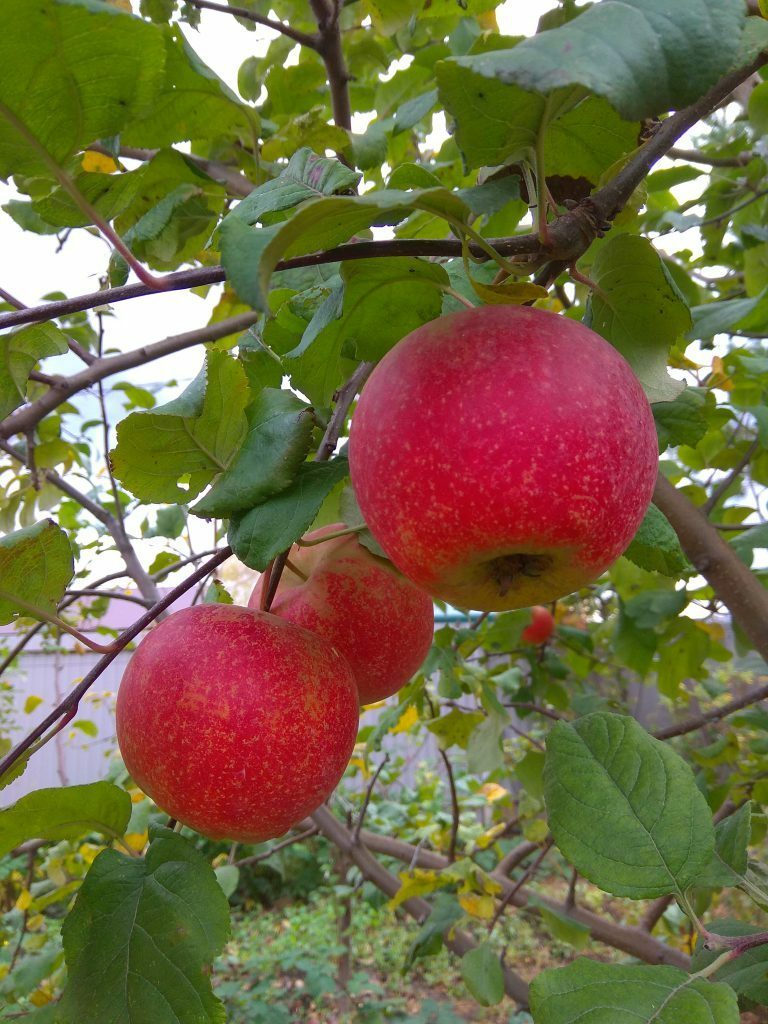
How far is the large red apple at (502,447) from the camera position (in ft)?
1.70

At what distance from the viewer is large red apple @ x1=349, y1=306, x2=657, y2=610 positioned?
52 centimetres

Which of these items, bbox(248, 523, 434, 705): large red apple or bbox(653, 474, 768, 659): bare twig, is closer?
bbox(248, 523, 434, 705): large red apple

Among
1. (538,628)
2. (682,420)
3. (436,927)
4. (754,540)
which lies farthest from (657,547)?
(538,628)

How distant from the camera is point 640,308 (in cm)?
74

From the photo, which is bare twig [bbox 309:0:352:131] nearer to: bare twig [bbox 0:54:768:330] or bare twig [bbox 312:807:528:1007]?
bare twig [bbox 0:54:768:330]

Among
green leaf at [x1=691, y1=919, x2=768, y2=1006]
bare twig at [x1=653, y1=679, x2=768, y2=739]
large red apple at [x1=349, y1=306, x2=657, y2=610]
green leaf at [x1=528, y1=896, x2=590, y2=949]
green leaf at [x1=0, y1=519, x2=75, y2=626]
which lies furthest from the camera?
green leaf at [x1=528, y1=896, x2=590, y2=949]

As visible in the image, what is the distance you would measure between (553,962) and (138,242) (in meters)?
4.07

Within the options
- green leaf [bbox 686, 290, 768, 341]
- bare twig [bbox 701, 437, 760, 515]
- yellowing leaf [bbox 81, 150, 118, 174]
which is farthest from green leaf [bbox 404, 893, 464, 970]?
yellowing leaf [bbox 81, 150, 118, 174]

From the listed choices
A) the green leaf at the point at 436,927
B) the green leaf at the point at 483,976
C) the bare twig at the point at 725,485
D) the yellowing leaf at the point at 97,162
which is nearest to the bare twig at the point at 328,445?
the yellowing leaf at the point at 97,162

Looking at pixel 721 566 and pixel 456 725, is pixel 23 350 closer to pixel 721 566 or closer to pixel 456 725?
pixel 721 566

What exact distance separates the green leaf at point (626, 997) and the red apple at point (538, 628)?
65.4 inches

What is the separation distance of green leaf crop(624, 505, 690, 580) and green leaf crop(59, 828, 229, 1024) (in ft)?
1.97

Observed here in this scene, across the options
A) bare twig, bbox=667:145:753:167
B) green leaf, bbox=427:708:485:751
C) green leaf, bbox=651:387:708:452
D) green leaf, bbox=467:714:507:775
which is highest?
bare twig, bbox=667:145:753:167

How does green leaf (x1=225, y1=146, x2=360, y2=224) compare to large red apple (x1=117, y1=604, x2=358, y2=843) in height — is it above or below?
above
